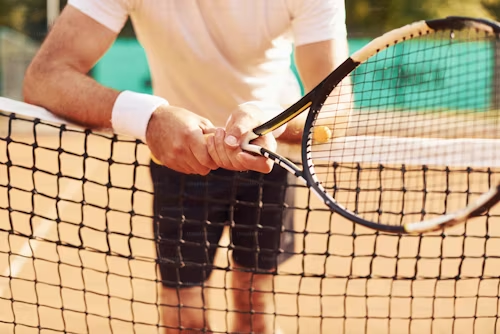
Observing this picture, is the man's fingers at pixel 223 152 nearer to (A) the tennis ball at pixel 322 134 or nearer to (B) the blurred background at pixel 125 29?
(A) the tennis ball at pixel 322 134

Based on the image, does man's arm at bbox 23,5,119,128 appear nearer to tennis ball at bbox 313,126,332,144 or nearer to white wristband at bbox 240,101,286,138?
white wristband at bbox 240,101,286,138

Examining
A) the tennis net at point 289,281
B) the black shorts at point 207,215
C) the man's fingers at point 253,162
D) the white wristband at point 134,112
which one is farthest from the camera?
the tennis net at point 289,281

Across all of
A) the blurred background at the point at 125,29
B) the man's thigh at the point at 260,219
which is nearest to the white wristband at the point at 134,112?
the man's thigh at the point at 260,219

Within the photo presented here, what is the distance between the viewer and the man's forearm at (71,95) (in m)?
1.25

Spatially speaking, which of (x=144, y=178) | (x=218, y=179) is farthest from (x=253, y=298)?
(x=144, y=178)

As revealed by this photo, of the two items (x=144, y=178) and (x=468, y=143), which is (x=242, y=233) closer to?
(x=468, y=143)

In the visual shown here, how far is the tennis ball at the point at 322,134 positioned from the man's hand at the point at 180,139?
207mm

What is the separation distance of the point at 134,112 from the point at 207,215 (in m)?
0.37

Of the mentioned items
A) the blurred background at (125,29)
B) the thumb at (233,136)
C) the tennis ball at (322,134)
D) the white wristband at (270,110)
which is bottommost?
the blurred background at (125,29)

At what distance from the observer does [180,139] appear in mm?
1120

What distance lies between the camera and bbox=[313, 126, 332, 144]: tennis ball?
48.8 inches

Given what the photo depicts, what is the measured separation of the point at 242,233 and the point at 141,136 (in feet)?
1.44

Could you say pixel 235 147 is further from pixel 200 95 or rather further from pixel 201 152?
pixel 200 95

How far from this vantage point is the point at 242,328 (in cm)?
162
